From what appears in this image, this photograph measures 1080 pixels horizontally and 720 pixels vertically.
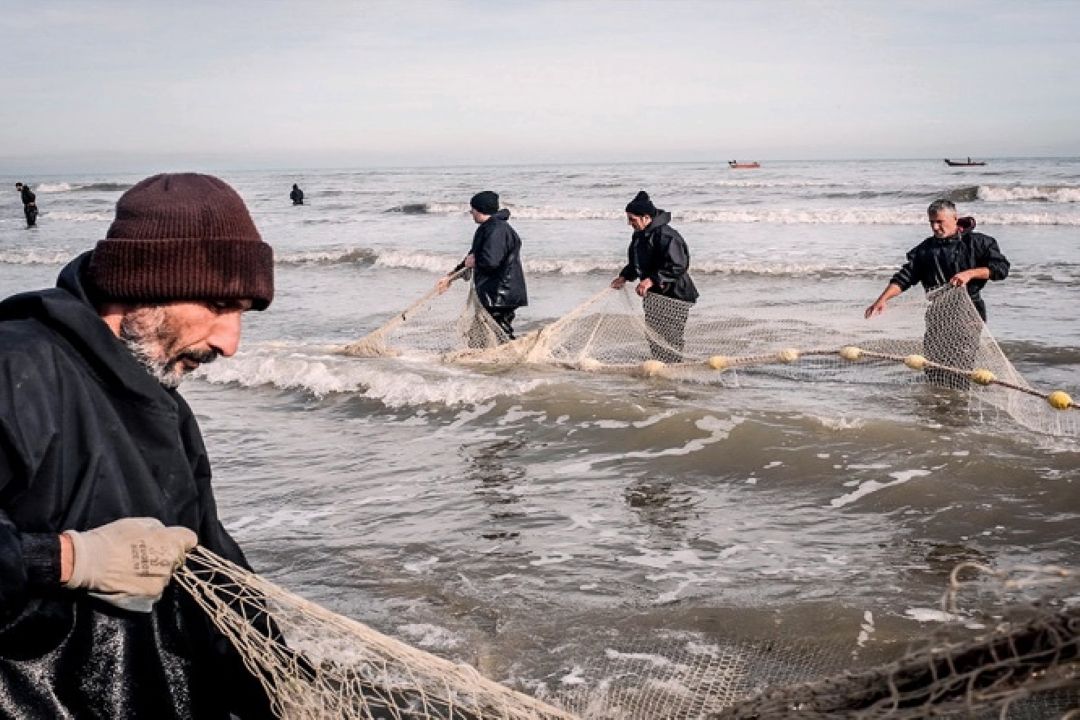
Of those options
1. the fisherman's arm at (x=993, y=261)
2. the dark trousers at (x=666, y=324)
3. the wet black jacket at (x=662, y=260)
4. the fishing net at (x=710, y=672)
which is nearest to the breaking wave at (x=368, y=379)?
the dark trousers at (x=666, y=324)

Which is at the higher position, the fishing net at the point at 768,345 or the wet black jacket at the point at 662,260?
the wet black jacket at the point at 662,260

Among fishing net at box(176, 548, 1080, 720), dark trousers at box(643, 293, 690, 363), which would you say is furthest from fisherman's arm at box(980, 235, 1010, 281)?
fishing net at box(176, 548, 1080, 720)

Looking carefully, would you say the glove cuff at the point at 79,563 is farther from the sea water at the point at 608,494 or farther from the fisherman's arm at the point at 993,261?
the fisherman's arm at the point at 993,261

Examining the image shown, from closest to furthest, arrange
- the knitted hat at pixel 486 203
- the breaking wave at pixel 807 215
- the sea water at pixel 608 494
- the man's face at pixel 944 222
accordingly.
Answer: the sea water at pixel 608 494
the man's face at pixel 944 222
the knitted hat at pixel 486 203
the breaking wave at pixel 807 215

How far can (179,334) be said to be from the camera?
2029 millimetres

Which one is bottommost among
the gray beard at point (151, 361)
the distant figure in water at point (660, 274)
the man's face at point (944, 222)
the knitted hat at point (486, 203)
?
the distant figure in water at point (660, 274)

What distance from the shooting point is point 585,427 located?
7898 millimetres

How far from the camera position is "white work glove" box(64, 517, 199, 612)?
1698 millimetres

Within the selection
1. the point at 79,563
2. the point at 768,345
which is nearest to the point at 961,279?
the point at 768,345

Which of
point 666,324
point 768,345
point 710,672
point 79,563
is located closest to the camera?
point 79,563

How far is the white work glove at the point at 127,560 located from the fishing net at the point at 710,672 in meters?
0.14

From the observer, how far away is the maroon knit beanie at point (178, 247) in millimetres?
1936

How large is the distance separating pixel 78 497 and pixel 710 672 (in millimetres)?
2801

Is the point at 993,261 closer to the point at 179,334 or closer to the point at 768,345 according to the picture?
the point at 768,345
